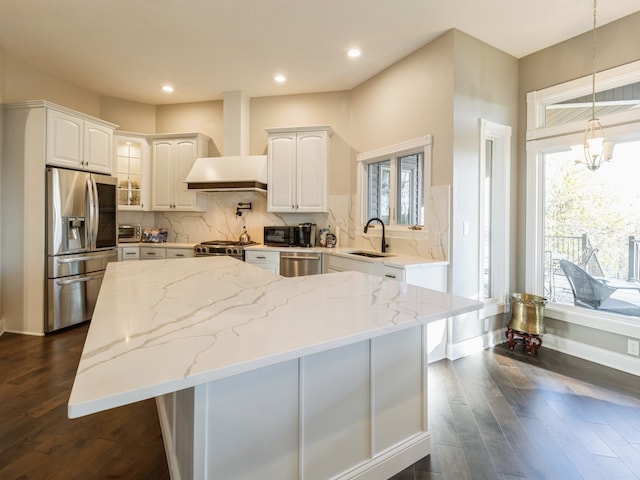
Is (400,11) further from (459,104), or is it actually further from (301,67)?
(301,67)

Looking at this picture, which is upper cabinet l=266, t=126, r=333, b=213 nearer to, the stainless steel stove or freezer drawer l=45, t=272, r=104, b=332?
the stainless steel stove

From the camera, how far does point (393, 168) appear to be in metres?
3.75

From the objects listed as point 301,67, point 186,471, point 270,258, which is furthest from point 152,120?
point 186,471

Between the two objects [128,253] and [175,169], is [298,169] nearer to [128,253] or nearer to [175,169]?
[175,169]

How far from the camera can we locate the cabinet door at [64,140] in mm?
3428

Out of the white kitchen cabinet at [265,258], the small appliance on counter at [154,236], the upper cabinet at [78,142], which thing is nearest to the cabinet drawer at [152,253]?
the small appliance on counter at [154,236]

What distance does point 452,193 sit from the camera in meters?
2.99

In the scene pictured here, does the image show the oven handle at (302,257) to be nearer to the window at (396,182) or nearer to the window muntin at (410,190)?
the window at (396,182)

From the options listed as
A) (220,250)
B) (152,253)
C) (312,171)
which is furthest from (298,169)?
(152,253)

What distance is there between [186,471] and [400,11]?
341 centimetres

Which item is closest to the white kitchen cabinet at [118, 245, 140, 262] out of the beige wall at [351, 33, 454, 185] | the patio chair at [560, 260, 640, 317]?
the beige wall at [351, 33, 454, 185]

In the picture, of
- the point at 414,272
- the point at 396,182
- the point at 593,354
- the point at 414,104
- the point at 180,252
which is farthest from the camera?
the point at 180,252

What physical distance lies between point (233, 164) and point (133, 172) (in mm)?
1700

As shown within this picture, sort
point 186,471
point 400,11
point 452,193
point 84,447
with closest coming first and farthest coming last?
point 186,471 → point 84,447 → point 400,11 → point 452,193
